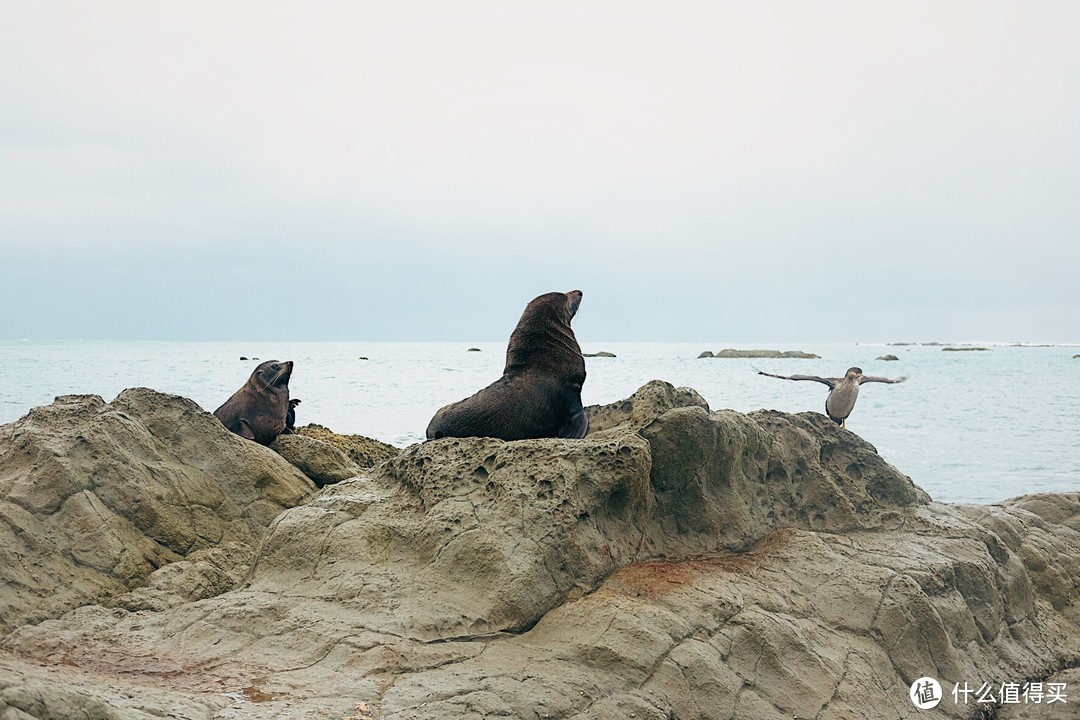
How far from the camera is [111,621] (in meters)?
4.72

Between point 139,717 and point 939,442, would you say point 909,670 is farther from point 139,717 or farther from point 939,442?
point 939,442

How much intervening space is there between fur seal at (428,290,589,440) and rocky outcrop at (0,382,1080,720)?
69 centimetres

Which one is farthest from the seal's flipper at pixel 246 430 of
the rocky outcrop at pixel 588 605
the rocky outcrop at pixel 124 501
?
the rocky outcrop at pixel 588 605

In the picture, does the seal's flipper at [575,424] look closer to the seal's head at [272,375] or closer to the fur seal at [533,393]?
the fur seal at [533,393]

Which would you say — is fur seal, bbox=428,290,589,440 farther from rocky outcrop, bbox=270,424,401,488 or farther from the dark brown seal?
the dark brown seal

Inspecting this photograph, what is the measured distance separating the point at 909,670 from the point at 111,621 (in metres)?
4.19

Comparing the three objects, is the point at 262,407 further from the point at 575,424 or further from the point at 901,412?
the point at 901,412

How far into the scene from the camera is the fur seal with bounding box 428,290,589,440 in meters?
6.38

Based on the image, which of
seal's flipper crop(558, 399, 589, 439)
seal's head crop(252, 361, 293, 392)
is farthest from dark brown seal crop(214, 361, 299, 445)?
seal's flipper crop(558, 399, 589, 439)

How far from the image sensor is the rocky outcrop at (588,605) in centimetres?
383

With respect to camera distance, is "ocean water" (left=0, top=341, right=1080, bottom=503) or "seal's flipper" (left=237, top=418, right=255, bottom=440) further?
"ocean water" (left=0, top=341, right=1080, bottom=503)

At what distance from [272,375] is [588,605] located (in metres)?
5.47
